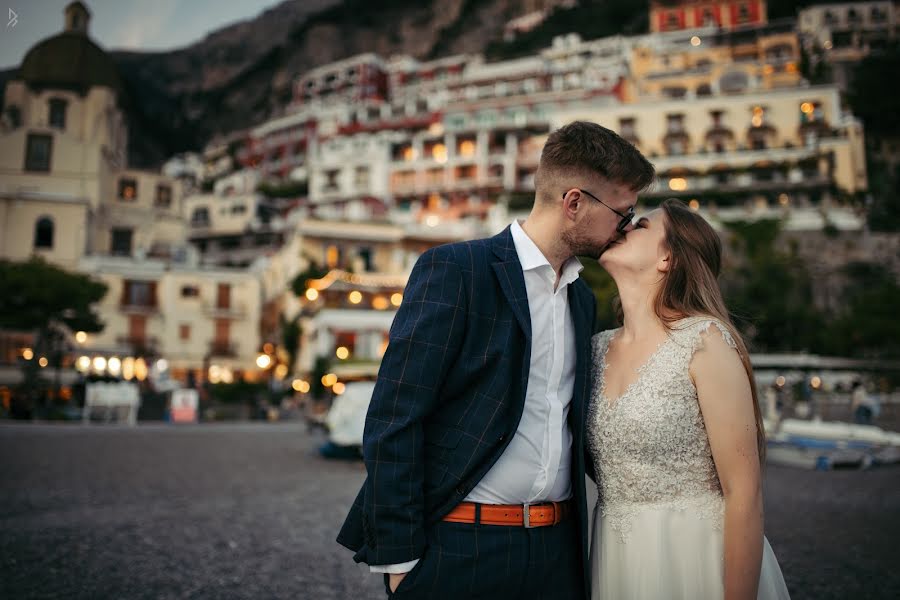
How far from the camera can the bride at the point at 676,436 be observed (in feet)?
8.16

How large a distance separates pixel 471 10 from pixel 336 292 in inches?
3146

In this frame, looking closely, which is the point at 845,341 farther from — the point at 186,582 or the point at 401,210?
the point at 401,210

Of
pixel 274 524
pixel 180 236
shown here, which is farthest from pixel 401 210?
pixel 274 524

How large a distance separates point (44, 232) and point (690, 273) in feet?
148

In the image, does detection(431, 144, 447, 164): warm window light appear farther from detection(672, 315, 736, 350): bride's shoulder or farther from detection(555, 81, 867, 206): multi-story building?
detection(672, 315, 736, 350): bride's shoulder

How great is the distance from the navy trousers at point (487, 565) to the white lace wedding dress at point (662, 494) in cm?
37

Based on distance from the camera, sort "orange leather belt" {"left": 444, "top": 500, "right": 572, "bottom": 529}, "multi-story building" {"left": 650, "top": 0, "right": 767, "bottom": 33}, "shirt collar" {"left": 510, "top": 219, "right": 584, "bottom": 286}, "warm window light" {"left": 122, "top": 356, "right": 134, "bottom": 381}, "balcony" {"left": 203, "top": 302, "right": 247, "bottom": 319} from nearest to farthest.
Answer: "orange leather belt" {"left": 444, "top": 500, "right": 572, "bottom": 529}
"shirt collar" {"left": 510, "top": 219, "right": 584, "bottom": 286}
"warm window light" {"left": 122, "top": 356, "right": 134, "bottom": 381}
"balcony" {"left": 203, "top": 302, "right": 247, "bottom": 319}
"multi-story building" {"left": 650, "top": 0, "right": 767, "bottom": 33}

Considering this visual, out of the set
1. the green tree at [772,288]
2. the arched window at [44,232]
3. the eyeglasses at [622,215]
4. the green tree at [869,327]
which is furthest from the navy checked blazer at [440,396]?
the arched window at [44,232]

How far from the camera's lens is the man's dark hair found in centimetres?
249

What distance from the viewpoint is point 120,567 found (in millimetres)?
4941

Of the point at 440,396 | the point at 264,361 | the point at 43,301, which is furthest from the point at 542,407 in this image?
the point at 264,361

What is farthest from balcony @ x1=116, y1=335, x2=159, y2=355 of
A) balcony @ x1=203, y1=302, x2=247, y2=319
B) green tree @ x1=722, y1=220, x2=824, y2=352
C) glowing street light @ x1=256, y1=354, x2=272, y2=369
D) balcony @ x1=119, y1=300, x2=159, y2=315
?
green tree @ x1=722, y1=220, x2=824, y2=352

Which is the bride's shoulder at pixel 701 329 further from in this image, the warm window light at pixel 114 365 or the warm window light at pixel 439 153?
the warm window light at pixel 439 153

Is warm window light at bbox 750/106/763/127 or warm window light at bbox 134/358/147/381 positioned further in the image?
warm window light at bbox 750/106/763/127
